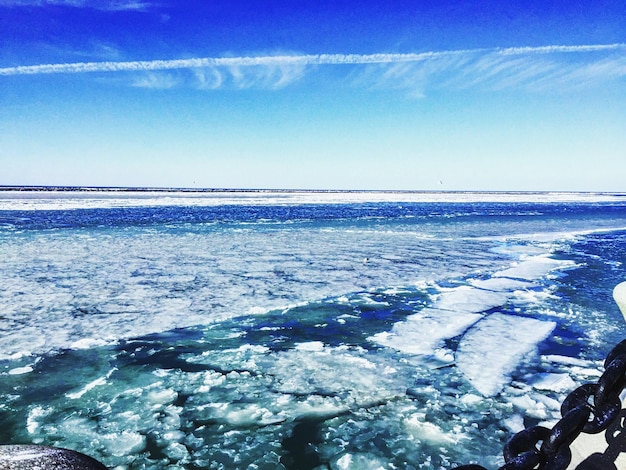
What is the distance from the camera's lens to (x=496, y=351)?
12.4 feet

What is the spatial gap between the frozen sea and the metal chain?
3.72 feet

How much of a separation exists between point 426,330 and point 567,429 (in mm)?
3267

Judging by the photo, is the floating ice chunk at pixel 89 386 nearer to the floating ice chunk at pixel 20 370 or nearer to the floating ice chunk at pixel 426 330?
the floating ice chunk at pixel 20 370

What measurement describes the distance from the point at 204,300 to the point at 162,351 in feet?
5.77

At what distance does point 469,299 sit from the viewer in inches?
→ 221

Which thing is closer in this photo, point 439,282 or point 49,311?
point 49,311

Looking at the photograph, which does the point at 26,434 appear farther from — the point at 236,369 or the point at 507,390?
the point at 507,390

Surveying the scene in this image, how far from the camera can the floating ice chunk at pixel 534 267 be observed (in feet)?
24.2

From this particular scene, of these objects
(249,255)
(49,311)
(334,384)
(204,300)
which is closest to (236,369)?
(334,384)

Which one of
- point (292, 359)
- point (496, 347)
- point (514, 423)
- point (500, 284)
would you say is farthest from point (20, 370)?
point (500, 284)

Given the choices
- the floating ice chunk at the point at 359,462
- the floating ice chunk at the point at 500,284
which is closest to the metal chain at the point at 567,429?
the floating ice chunk at the point at 359,462

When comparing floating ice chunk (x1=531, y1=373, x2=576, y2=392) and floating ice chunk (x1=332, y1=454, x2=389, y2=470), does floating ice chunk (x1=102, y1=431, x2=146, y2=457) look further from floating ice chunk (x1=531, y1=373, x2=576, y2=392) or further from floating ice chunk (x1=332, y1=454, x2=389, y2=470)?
floating ice chunk (x1=531, y1=373, x2=576, y2=392)

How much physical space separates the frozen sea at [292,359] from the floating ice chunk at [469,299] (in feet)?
0.14

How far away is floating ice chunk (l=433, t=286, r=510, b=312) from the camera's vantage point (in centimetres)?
522
